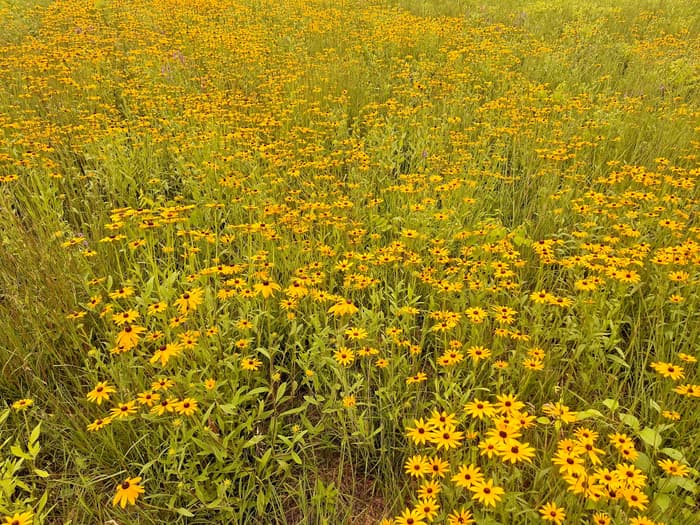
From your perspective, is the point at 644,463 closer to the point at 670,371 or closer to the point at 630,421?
the point at 630,421

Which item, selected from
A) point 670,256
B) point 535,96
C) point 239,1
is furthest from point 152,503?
point 239,1

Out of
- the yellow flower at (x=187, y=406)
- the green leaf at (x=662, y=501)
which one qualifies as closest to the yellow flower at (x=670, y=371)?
the green leaf at (x=662, y=501)

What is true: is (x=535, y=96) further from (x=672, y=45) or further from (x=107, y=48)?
(x=107, y=48)

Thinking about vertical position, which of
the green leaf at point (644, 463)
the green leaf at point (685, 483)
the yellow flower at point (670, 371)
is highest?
the yellow flower at point (670, 371)

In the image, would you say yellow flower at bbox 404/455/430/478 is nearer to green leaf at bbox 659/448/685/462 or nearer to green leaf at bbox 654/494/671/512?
green leaf at bbox 654/494/671/512

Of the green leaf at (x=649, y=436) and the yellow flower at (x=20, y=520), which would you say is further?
the green leaf at (x=649, y=436)

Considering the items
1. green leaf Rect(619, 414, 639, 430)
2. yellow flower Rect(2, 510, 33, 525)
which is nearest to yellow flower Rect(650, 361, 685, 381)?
green leaf Rect(619, 414, 639, 430)

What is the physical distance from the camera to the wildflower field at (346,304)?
174 cm

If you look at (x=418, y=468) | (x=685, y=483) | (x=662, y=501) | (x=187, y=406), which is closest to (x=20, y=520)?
(x=187, y=406)

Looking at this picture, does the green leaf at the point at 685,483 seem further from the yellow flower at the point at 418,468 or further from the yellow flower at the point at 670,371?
the yellow flower at the point at 418,468

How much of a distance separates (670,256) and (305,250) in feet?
6.79

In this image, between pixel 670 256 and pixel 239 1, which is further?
pixel 239 1

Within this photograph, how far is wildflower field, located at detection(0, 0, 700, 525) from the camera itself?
68.3 inches

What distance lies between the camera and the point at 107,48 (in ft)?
19.4
